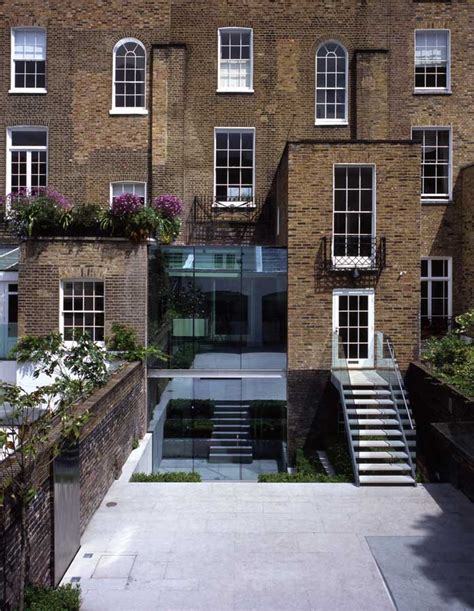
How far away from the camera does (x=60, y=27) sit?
20219 millimetres

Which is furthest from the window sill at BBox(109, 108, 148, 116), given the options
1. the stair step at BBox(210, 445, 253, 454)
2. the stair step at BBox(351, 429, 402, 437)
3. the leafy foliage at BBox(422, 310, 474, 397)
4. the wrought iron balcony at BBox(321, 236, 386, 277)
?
the stair step at BBox(351, 429, 402, 437)

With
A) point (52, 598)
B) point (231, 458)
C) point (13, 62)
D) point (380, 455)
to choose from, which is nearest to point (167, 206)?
point (231, 458)

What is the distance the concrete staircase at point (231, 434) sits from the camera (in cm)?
1470

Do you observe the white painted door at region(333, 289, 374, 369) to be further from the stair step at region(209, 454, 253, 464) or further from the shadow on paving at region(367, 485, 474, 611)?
the shadow on paving at region(367, 485, 474, 611)

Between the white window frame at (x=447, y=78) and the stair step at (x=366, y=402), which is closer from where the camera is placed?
the stair step at (x=366, y=402)

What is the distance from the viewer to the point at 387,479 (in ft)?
38.3

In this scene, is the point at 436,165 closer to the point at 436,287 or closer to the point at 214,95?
the point at 436,287

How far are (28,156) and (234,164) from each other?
7.01 meters

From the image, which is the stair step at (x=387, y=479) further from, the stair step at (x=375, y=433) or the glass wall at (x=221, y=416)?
the glass wall at (x=221, y=416)

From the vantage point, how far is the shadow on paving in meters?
7.28

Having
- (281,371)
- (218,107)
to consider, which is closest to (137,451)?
(281,371)

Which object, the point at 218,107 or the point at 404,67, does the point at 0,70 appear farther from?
the point at 404,67

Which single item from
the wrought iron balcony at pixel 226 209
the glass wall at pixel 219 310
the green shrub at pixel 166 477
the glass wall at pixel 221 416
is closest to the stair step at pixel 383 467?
the green shrub at pixel 166 477

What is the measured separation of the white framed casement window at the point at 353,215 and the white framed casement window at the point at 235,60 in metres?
6.71
